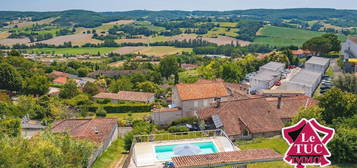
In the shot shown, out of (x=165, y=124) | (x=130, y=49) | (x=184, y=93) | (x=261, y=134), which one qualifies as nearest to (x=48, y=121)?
(x=165, y=124)

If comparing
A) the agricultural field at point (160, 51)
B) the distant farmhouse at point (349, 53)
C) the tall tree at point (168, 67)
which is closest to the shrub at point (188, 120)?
the distant farmhouse at point (349, 53)

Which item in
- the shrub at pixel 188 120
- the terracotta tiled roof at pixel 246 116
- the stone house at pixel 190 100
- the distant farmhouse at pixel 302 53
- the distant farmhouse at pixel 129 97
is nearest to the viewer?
the terracotta tiled roof at pixel 246 116

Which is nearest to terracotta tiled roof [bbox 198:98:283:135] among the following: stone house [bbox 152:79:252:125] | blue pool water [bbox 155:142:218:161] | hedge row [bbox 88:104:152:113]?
stone house [bbox 152:79:252:125]

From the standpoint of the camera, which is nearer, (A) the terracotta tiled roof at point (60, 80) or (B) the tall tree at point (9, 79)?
(B) the tall tree at point (9, 79)

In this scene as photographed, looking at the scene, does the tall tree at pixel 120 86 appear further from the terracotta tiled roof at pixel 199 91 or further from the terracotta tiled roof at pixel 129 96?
the terracotta tiled roof at pixel 199 91

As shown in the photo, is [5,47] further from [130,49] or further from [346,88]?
[346,88]

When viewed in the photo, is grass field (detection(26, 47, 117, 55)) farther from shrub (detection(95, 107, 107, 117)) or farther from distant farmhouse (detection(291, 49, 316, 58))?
shrub (detection(95, 107, 107, 117))

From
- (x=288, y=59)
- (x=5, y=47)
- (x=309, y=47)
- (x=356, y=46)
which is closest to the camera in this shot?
(x=356, y=46)
